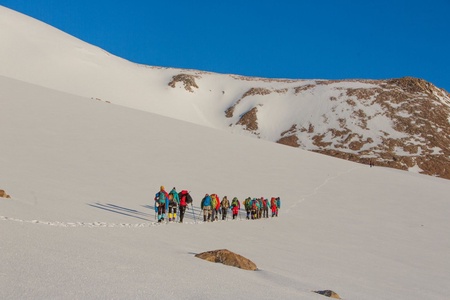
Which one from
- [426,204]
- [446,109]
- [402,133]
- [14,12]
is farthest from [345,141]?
[14,12]

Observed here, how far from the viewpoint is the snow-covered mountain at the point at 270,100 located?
85062 millimetres

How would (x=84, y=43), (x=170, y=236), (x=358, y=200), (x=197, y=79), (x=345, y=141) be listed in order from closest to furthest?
(x=170, y=236)
(x=358, y=200)
(x=345, y=141)
(x=197, y=79)
(x=84, y=43)

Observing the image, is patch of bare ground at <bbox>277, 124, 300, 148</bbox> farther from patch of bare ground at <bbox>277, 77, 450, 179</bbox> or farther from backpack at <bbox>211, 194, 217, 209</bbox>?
backpack at <bbox>211, 194, 217, 209</bbox>

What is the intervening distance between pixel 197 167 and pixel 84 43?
117 m

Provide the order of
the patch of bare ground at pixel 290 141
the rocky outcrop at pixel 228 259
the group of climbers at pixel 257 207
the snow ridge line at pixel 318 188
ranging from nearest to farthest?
1. the rocky outcrop at pixel 228 259
2. the group of climbers at pixel 257 207
3. the snow ridge line at pixel 318 188
4. the patch of bare ground at pixel 290 141

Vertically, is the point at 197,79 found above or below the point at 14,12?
below

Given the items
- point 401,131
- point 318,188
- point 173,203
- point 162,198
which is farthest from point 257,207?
point 401,131

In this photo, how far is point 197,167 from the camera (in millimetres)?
29734

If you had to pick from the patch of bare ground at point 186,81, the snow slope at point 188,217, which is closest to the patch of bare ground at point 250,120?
the patch of bare ground at point 186,81

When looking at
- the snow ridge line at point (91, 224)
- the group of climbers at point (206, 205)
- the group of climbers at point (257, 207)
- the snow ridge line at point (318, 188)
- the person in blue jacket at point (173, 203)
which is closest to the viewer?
the snow ridge line at point (91, 224)

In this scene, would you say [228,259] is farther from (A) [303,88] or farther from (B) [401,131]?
(A) [303,88]

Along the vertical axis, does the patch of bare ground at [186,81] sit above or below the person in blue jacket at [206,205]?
above

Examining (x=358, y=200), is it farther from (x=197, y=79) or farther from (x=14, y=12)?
(x=14, y=12)

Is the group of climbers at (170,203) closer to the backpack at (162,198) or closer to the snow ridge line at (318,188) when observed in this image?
the backpack at (162,198)
